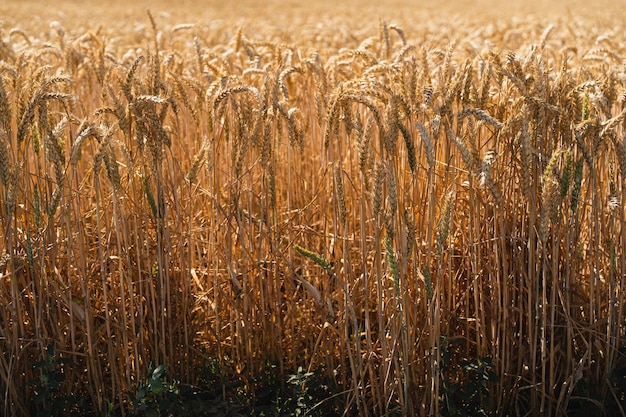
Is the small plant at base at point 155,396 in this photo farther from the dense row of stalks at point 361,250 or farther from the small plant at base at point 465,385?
the small plant at base at point 465,385

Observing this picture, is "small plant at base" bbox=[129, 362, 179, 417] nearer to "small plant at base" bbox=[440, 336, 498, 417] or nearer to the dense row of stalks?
the dense row of stalks

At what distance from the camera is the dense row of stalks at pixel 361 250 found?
202 cm

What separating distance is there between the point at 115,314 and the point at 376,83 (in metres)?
1.06

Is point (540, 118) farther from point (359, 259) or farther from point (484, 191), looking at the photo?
point (359, 259)

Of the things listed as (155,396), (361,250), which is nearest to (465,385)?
(361,250)

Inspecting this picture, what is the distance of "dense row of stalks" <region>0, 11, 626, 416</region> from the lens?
202 centimetres

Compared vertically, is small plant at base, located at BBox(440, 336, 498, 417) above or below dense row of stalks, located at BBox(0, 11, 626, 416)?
below

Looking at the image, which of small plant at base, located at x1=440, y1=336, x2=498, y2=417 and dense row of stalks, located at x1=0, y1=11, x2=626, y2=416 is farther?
small plant at base, located at x1=440, y1=336, x2=498, y2=417

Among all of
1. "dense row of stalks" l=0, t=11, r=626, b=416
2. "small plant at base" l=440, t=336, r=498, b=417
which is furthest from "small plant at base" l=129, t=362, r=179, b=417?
"small plant at base" l=440, t=336, r=498, b=417

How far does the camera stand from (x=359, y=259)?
8.55 feet

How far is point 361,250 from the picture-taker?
241cm

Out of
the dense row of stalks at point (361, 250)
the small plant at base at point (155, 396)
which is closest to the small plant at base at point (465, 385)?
the dense row of stalks at point (361, 250)

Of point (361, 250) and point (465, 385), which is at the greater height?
point (361, 250)

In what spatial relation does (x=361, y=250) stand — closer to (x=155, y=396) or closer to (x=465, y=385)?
(x=465, y=385)
